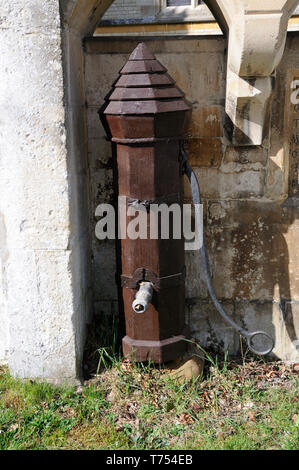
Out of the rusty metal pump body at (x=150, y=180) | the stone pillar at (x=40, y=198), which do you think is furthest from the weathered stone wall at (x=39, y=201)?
the rusty metal pump body at (x=150, y=180)

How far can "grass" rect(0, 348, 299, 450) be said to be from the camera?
296cm

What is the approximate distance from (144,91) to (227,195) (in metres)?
1.02

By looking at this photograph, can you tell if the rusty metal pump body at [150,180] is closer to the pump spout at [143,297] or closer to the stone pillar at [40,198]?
the pump spout at [143,297]

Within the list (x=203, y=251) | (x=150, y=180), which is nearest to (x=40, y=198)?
(x=150, y=180)

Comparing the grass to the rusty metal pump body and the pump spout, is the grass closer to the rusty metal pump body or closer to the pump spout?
the rusty metal pump body

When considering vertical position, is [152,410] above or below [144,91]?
below

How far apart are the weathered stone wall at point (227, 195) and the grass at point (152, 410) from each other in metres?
0.40

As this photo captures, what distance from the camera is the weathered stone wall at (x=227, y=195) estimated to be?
3.46 m

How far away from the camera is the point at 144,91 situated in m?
3.01

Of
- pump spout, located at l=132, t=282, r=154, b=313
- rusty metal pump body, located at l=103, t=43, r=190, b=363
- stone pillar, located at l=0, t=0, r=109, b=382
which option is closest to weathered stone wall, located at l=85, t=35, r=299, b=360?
stone pillar, located at l=0, t=0, r=109, b=382

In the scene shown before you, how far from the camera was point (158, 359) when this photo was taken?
3.34m

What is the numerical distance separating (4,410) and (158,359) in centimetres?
103

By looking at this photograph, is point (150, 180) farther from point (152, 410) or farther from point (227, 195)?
point (152, 410)

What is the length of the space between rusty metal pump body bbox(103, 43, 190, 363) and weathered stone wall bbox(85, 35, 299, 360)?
0.38m
